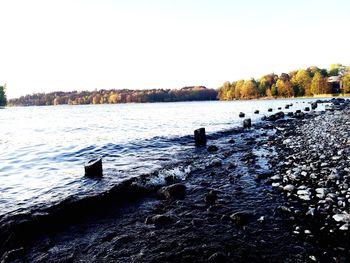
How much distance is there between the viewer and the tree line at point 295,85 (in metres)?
142

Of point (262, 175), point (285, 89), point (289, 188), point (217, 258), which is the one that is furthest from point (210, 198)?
point (285, 89)

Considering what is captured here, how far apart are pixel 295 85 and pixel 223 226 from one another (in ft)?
547

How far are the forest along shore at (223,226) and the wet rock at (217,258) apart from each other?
20 millimetres

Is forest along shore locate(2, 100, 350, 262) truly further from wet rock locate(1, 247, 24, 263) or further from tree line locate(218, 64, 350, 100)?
tree line locate(218, 64, 350, 100)

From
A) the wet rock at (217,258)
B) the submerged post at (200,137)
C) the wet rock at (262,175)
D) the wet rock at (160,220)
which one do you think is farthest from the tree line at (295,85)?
the wet rock at (217,258)

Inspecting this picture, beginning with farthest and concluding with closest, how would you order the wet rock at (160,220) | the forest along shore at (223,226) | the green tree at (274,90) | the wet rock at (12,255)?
the green tree at (274,90) < the wet rock at (160,220) < the wet rock at (12,255) < the forest along shore at (223,226)

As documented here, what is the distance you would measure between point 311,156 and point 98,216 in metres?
9.57

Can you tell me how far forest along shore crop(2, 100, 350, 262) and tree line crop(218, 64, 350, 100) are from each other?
150 meters

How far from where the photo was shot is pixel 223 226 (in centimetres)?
638

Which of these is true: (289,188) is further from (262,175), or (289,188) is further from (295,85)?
(295,85)

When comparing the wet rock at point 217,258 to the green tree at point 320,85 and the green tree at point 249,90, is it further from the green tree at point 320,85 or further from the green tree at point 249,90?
the green tree at point 249,90

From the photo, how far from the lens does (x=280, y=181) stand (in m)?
9.04

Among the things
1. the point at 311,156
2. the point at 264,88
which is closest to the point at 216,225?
the point at 311,156

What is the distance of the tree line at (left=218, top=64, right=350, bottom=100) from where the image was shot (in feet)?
465
